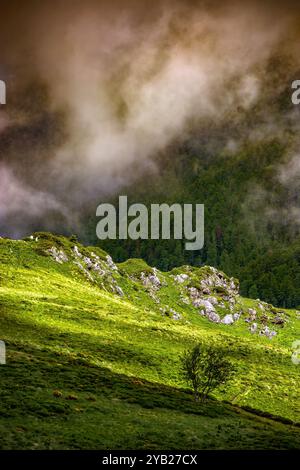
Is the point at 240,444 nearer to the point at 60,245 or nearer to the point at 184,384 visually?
the point at 184,384

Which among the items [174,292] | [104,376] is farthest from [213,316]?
[104,376]

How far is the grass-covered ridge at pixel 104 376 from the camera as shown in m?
37.4

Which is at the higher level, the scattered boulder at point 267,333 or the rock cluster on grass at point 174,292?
the rock cluster on grass at point 174,292

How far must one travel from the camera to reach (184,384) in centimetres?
6562

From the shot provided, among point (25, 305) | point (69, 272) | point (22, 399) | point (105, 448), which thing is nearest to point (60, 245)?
point (69, 272)

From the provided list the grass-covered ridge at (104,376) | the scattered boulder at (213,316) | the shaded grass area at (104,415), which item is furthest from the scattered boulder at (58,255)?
the shaded grass area at (104,415)

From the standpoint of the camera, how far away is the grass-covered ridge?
123 ft

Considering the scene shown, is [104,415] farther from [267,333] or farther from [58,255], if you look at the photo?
[267,333]

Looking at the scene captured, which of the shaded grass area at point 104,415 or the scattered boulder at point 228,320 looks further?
the scattered boulder at point 228,320

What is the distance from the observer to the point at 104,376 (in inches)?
2217

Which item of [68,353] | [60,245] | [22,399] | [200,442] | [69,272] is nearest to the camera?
[200,442]

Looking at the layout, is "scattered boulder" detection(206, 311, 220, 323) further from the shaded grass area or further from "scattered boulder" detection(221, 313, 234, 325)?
the shaded grass area

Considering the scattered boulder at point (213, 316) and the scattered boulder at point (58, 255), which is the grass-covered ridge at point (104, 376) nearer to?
the scattered boulder at point (58, 255)
